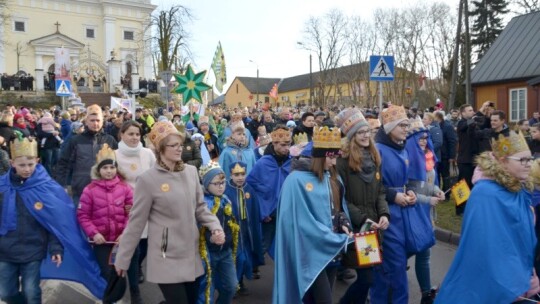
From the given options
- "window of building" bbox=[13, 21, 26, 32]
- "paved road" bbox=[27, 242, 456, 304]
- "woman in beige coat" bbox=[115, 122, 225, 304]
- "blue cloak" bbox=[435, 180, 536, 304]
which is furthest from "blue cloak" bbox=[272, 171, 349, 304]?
"window of building" bbox=[13, 21, 26, 32]

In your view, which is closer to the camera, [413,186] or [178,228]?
[178,228]

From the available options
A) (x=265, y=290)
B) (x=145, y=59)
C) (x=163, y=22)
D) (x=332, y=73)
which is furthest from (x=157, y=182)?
(x=145, y=59)

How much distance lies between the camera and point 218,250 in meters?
4.89

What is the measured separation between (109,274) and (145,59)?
64621 millimetres

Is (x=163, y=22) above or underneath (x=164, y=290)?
above

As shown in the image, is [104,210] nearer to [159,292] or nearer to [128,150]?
[128,150]

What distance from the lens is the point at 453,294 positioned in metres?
4.09

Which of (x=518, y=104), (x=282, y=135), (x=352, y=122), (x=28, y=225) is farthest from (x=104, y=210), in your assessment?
(x=518, y=104)

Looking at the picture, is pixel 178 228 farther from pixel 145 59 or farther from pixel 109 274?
pixel 145 59

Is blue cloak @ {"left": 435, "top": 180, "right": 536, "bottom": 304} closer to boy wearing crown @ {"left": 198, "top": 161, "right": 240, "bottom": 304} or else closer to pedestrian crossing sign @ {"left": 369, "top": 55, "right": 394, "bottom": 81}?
boy wearing crown @ {"left": 198, "top": 161, "right": 240, "bottom": 304}

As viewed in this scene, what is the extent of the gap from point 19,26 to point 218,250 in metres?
65.9

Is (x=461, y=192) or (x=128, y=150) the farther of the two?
(x=128, y=150)

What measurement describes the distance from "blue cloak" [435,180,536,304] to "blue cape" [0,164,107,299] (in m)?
3.58

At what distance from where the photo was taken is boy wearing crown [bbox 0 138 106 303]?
16.1ft
